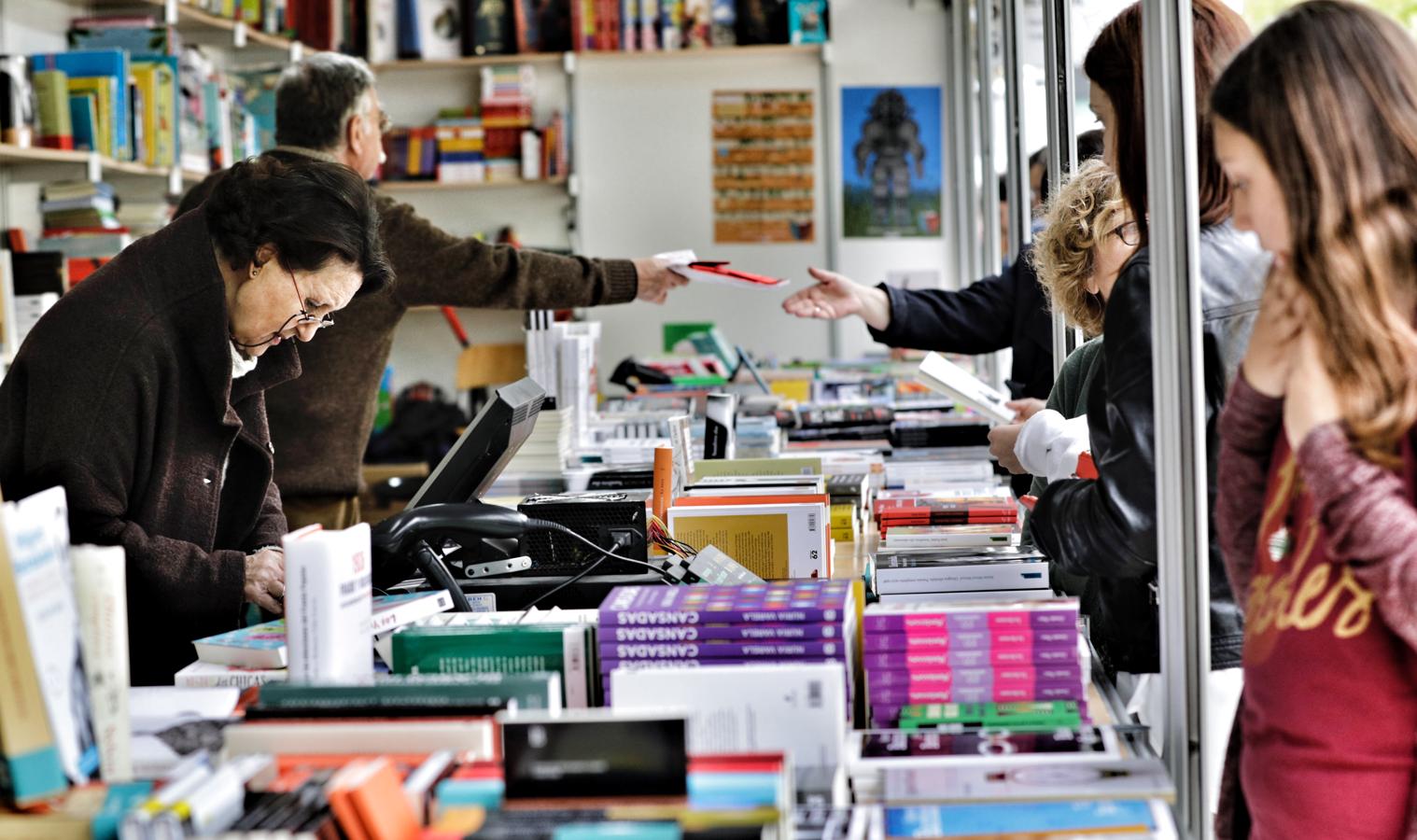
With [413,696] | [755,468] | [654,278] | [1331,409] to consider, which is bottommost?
[413,696]

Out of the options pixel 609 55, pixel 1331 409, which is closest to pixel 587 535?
pixel 1331 409

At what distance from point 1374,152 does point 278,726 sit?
1108mm

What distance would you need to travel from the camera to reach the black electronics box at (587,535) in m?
2.30

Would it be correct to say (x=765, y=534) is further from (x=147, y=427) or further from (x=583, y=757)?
(x=583, y=757)

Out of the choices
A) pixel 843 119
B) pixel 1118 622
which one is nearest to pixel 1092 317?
pixel 1118 622

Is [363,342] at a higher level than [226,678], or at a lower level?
higher

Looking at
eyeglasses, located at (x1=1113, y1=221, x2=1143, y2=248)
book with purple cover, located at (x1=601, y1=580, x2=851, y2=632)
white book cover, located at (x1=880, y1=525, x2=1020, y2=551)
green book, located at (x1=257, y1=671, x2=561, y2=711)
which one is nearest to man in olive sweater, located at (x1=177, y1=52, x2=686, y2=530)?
white book cover, located at (x1=880, y1=525, x2=1020, y2=551)

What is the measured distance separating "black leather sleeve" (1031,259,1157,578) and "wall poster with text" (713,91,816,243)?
500 cm

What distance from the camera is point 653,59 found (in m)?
6.62

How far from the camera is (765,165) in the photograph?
6.64 meters

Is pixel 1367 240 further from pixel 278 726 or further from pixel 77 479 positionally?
pixel 77 479

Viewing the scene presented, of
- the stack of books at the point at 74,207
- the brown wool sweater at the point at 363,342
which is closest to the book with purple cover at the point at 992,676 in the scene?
the brown wool sweater at the point at 363,342

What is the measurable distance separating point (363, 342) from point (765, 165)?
3.33 m

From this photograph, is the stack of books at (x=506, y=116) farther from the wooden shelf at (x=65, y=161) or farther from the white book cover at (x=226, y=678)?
the white book cover at (x=226, y=678)
